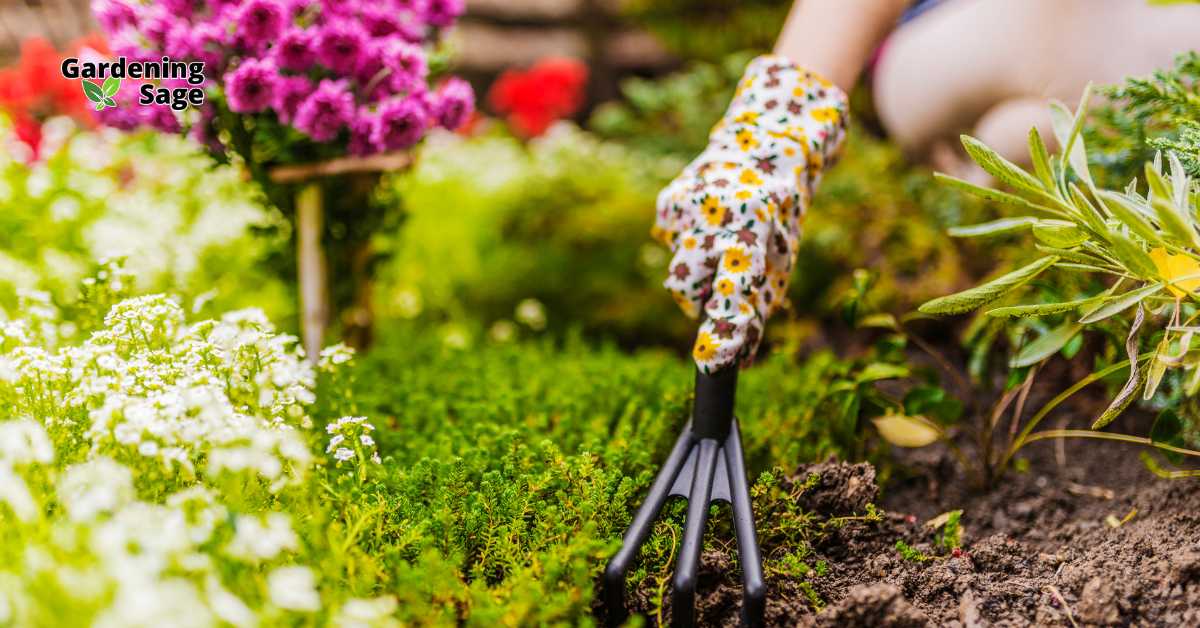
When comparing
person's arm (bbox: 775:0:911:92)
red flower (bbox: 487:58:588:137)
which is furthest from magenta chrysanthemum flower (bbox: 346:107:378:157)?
red flower (bbox: 487:58:588:137)

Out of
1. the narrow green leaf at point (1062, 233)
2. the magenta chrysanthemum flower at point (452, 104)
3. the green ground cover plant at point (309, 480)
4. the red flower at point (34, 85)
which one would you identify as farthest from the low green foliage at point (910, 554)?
the red flower at point (34, 85)

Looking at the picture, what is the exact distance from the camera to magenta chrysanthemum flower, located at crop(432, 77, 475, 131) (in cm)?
159

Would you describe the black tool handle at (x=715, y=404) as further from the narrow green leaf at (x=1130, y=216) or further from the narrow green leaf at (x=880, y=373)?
the narrow green leaf at (x=1130, y=216)

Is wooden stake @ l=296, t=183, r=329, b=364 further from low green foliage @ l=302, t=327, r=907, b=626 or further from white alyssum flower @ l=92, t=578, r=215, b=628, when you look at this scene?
white alyssum flower @ l=92, t=578, r=215, b=628

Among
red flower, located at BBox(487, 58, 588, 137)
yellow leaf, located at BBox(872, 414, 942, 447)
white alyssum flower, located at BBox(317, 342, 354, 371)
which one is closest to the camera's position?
white alyssum flower, located at BBox(317, 342, 354, 371)

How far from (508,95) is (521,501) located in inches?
132

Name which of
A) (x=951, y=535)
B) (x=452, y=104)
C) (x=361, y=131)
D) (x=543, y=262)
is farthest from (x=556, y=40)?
(x=951, y=535)

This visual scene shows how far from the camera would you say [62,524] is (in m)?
0.94

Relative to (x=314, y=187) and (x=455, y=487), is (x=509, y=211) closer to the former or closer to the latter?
(x=314, y=187)

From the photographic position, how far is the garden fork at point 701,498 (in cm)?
98

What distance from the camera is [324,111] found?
142cm

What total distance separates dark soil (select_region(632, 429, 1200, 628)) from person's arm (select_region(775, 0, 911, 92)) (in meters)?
0.68

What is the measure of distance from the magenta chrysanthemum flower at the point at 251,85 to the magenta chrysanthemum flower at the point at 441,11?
14.6 inches

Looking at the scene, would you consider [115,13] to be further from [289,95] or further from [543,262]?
[543,262]
